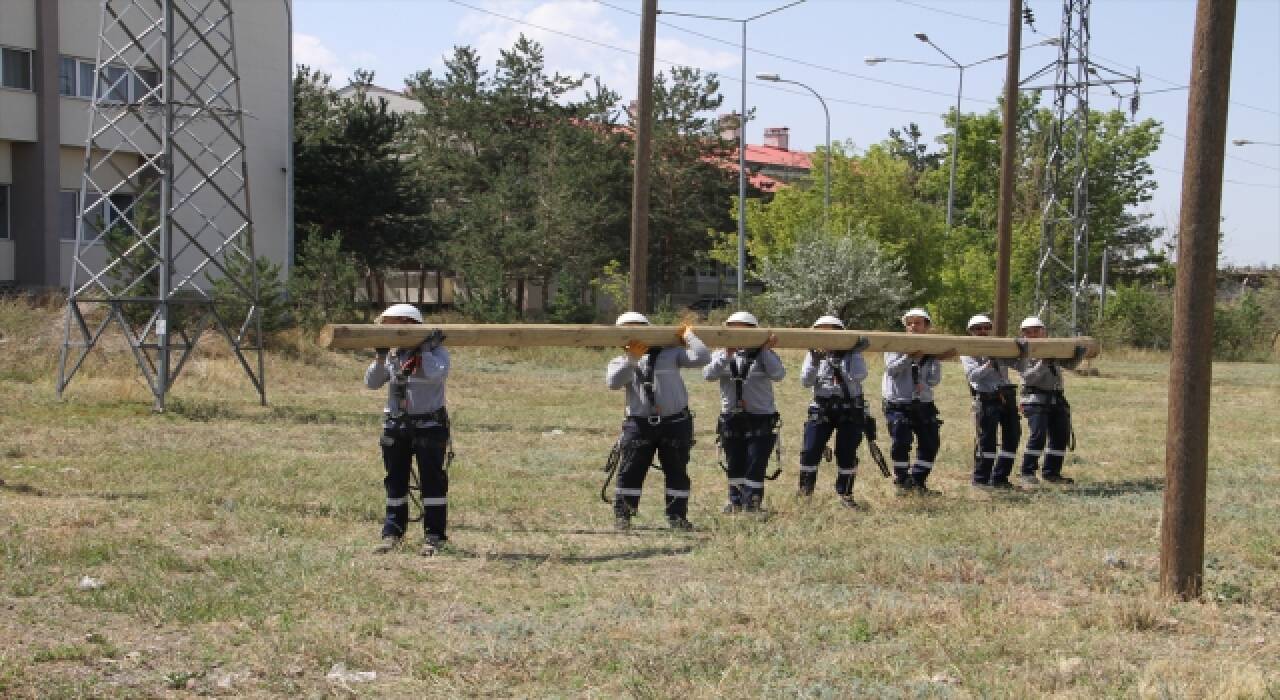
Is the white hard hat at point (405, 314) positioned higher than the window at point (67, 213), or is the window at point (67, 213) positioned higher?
the window at point (67, 213)

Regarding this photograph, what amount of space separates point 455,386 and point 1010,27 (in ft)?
42.5

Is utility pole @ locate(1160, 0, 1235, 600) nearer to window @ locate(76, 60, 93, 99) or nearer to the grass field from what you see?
the grass field

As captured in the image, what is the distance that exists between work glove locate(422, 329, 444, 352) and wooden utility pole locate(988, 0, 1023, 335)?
1661 cm

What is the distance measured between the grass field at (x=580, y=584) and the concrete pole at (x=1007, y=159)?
30.5ft

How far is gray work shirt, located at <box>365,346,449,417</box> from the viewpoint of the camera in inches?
400

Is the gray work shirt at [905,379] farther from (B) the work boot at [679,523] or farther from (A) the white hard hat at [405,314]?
(A) the white hard hat at [405,314]

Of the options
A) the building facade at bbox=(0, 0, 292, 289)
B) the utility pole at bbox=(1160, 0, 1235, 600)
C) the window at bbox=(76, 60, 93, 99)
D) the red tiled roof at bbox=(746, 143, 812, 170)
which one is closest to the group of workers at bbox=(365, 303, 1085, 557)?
the utility pole at bbox=(1160, 0, 1235, 600)

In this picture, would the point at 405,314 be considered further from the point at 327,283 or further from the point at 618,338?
the point at 327,283

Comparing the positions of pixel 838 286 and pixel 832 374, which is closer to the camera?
pixel 832 374

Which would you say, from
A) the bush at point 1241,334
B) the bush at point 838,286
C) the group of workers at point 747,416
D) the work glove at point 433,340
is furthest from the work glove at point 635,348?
the bush at point 1241,334

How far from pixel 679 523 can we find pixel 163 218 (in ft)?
35.1

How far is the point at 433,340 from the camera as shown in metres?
10.4

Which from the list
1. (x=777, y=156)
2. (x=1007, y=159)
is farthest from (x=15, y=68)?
(x=777, y=156)

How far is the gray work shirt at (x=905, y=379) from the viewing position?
45.0 ft
